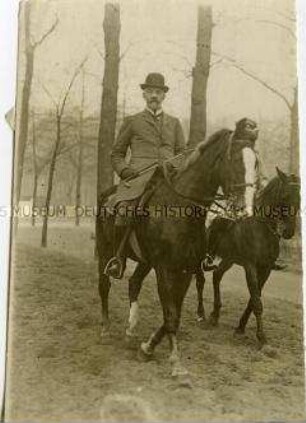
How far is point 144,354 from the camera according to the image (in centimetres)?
443

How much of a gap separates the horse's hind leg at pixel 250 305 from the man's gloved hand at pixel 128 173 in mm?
1070

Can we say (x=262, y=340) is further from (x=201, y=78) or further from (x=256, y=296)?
(x=201, y=78)

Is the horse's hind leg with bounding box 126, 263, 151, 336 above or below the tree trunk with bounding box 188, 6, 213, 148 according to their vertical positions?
below

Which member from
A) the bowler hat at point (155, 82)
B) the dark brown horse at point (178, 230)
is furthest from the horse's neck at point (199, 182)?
the bowler hat at point (155, 82)

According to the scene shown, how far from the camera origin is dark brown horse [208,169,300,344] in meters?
4.59

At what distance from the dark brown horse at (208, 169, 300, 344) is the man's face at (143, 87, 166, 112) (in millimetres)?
896

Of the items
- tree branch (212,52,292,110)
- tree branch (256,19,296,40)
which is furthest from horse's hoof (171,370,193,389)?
tree branch (256,19,296,40)

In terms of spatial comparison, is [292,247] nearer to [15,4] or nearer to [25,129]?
[25,129]

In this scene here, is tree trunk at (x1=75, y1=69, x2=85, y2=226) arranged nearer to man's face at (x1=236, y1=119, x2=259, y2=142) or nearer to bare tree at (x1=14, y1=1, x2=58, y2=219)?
bare tree at (x1=14, y1=1, x2=58, y2=219)

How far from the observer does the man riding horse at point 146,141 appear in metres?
4.55

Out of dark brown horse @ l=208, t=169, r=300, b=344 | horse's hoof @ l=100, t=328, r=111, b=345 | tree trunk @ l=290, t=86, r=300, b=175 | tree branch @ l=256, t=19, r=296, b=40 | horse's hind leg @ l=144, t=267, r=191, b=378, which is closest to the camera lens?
horse's hind leg @ l=144, t=267, r=191, b=378

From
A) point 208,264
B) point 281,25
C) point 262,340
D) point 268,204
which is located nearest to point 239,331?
point 262,340

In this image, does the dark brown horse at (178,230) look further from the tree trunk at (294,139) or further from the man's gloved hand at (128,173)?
the tree trunk at (294,139)

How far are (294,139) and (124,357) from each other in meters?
1.88
